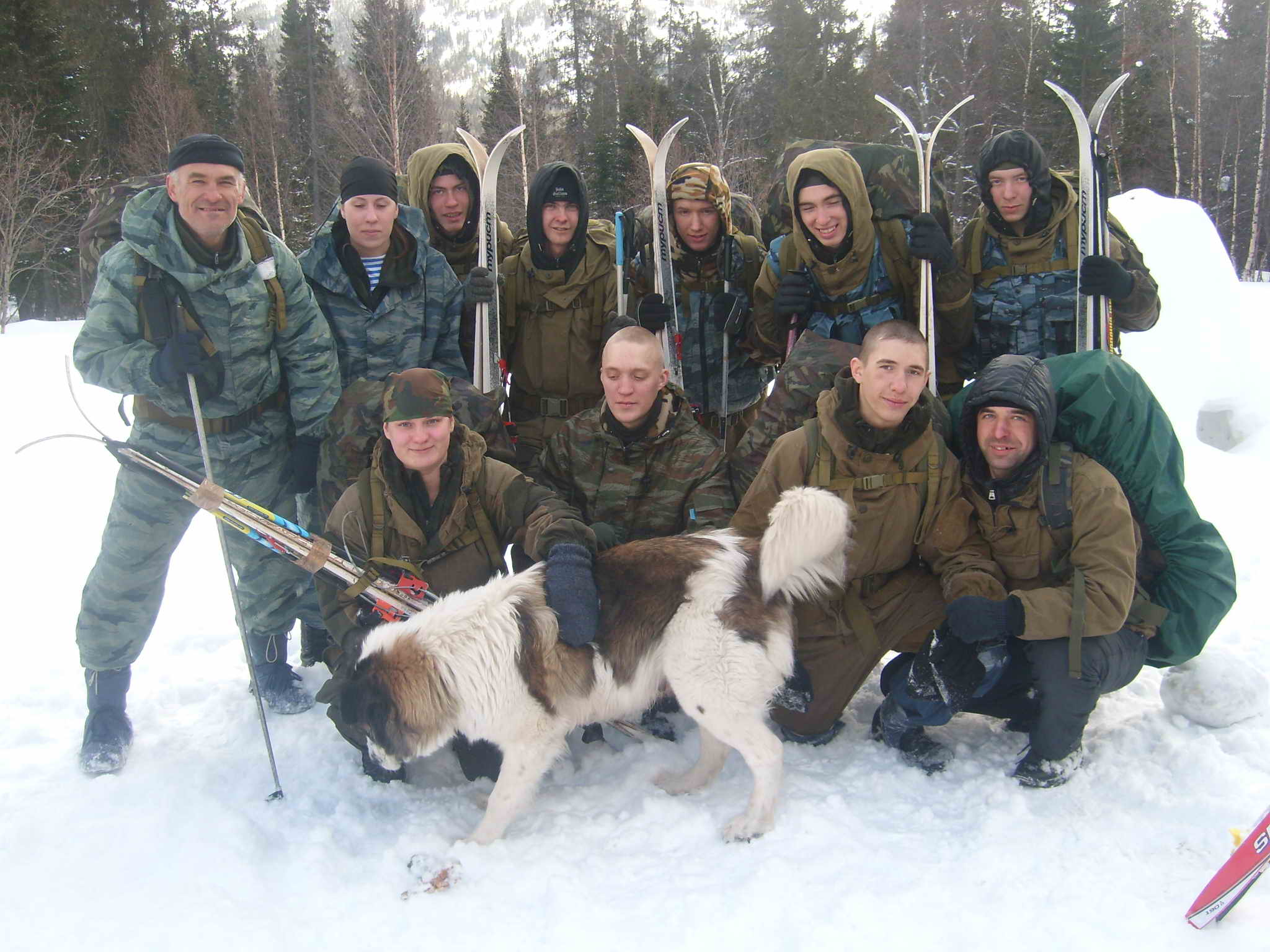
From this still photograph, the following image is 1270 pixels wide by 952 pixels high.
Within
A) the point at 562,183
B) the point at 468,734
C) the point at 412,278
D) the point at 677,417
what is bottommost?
the point at 468,734

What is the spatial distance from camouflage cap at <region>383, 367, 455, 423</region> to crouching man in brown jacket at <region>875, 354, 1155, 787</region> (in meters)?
2.05

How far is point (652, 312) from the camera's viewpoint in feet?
14.1

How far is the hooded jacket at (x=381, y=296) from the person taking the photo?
12.1ft

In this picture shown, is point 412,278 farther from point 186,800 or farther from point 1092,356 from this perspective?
point 1092,356

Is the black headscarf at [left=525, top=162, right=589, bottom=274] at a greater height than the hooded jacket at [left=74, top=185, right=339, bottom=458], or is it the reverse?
the black headscarf at [left=525, top=162, right=589, bottom=274]

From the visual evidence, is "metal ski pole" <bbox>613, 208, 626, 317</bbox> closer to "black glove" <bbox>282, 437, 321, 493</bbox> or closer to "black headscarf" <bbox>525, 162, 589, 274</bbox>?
"black headscarf" <bbox>525, 162, 589, 274</bbox>

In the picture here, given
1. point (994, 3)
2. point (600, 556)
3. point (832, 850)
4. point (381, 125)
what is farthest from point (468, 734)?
point (994, 3)

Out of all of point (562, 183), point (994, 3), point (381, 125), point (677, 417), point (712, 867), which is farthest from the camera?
point (994, 3)

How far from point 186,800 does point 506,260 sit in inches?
123

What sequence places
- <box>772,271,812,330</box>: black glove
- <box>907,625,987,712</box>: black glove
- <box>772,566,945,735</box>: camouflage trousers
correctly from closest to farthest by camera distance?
<box>907,625,987,712</box>: black glove < <box>772,566,945,735</box>: camouflage trousers < <box>772,271,812,330</box>: black glove

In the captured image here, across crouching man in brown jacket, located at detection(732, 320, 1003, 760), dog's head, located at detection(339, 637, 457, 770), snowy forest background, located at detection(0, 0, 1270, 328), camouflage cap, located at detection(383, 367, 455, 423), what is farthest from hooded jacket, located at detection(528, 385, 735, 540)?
snowy forest background, located at detection(0, 0, 1270, 328)

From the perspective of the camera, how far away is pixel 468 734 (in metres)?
2.73

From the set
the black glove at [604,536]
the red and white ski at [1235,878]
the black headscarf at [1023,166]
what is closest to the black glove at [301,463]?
the black glove at [604,536]

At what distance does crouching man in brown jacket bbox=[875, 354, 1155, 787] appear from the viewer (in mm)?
2697
